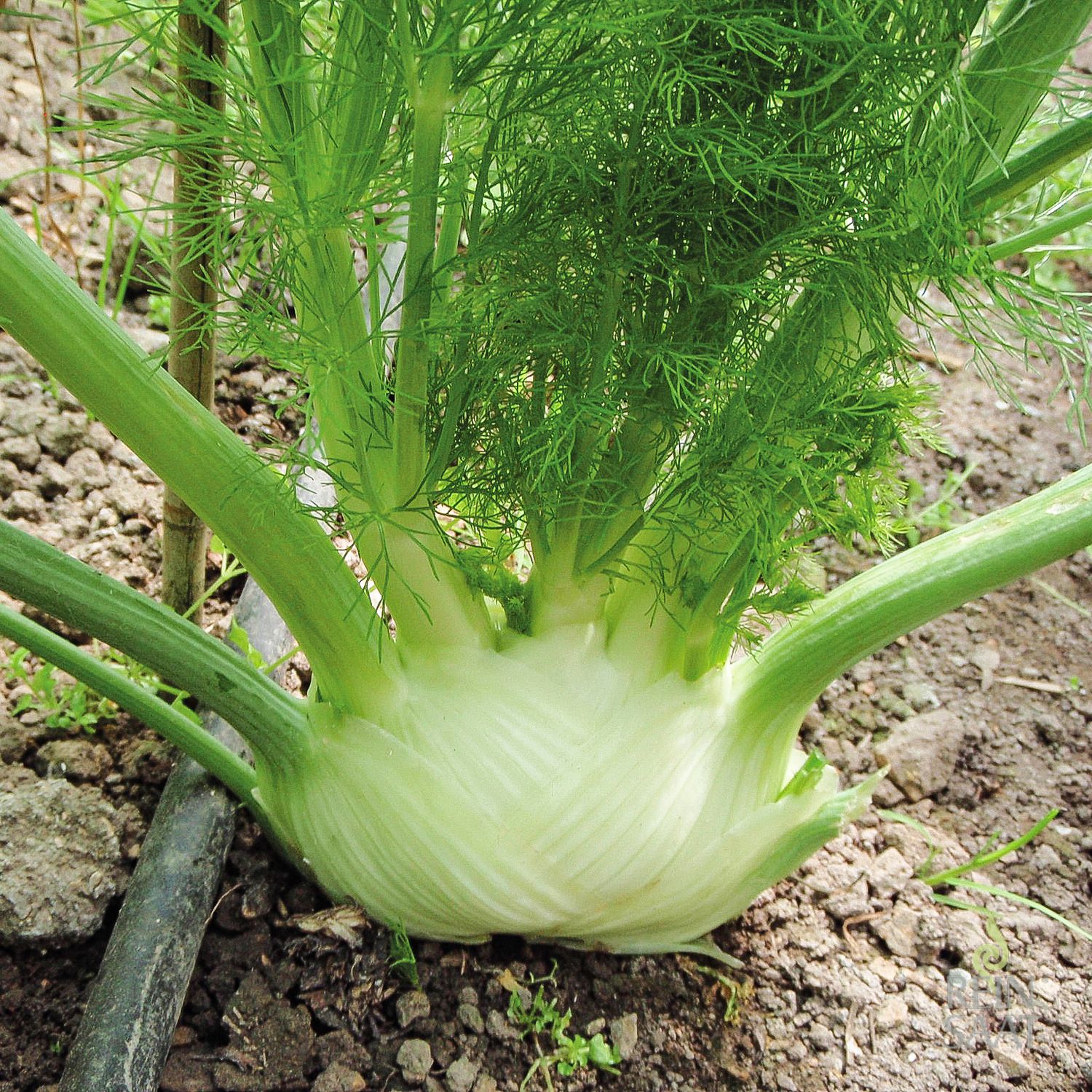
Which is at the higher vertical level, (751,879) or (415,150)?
(415,150)

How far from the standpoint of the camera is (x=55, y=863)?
105 cm

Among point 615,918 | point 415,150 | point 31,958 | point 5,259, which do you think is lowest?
point 31,958

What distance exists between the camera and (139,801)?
1.16 metres

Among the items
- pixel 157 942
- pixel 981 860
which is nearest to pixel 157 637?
pixel 157 942

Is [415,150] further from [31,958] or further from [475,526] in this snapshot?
[31,958]

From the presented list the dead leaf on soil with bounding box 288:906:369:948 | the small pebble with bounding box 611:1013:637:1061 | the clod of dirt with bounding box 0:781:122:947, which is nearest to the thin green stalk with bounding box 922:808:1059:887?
the small pebble with bounding box 611:1013:637:1061

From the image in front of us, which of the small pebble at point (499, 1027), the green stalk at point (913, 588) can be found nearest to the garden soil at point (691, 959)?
the small pebble at point (499, 1027)

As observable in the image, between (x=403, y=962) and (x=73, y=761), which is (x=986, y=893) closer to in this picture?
(x=403, y=962)

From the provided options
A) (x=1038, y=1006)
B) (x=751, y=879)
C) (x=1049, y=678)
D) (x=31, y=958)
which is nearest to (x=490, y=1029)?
(x=751, y=879)

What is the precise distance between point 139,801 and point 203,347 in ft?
1.61

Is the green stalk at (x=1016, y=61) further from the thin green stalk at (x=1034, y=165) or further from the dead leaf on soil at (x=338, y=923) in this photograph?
the dead leaf on soil at (x=338, y=923)

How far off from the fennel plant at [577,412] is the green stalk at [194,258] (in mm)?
29

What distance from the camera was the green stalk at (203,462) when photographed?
83 centimetres

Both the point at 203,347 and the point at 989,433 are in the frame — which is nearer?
the point at 203,347
